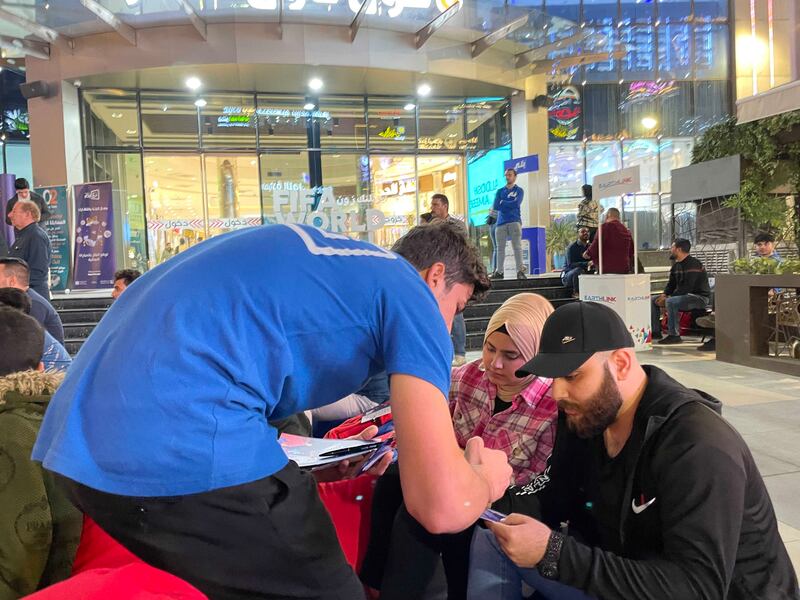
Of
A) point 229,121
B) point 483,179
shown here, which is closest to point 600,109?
point 483,179

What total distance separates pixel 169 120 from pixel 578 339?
1428 cm

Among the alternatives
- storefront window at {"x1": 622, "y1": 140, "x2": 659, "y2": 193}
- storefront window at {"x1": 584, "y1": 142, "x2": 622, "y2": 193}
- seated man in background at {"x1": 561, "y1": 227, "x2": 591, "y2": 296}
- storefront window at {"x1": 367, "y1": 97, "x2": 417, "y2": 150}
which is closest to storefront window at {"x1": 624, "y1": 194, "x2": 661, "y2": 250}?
storefront window at {"x1": 622, "y1": 140, "x2": 659, "y2": 193}

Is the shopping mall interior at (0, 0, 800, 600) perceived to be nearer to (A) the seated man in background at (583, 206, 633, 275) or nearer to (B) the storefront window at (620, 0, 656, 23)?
(A) the seated man in background at (583, 206, 633, 275)

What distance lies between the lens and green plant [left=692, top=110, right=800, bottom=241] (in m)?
12.7

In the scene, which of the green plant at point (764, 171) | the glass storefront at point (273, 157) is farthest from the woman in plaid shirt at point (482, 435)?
the green plant at point (764, 171)

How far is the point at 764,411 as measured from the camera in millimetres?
5332

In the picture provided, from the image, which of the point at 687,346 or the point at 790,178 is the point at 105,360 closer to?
the point at 687,346

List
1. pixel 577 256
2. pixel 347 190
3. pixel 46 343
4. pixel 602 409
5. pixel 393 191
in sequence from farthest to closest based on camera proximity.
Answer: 1. pixel 393 191
2. pixel 347 190
3. pixel 577 256
4. pixel 46 343
5. pixel 602 409

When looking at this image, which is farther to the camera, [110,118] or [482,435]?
[110,118]

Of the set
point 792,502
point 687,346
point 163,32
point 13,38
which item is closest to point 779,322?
point 687,346

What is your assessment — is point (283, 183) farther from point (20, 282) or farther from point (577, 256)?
point (20, 282)

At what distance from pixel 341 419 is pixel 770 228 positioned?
13.3 meters

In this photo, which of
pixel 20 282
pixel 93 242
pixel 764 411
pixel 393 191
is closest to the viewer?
pixel 20 282

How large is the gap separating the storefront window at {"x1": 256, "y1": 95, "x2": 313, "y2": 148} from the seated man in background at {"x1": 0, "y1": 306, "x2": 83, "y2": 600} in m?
13.7
